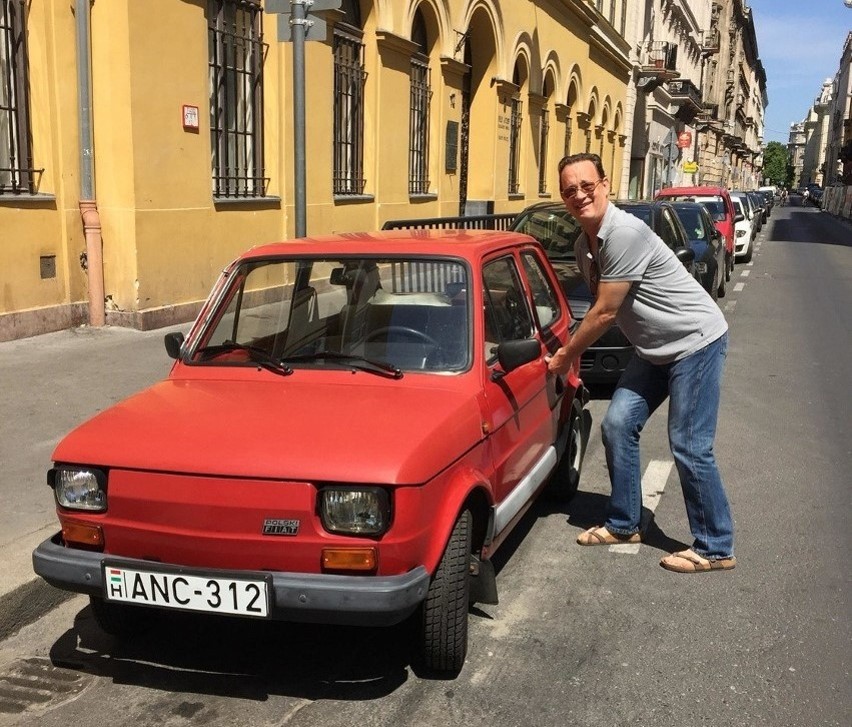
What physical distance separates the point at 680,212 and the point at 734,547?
10790 mm

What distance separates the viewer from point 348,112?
1449cm

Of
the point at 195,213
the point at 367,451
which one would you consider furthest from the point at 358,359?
the point at 195,213

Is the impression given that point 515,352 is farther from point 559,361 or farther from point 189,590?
point 189,590

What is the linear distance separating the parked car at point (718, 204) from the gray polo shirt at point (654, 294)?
14.5 meters

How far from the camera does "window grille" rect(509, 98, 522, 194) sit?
23.0m

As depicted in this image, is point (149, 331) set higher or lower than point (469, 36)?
lower

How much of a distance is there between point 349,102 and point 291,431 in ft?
39.3

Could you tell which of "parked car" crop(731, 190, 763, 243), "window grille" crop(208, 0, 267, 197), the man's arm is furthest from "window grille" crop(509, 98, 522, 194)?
the man's arm

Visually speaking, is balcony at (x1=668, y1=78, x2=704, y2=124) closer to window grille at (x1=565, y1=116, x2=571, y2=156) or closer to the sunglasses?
window grille at (x1=565, y1=116, x2=571, y2=156)

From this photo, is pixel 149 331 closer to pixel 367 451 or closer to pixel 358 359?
pixel 358 359

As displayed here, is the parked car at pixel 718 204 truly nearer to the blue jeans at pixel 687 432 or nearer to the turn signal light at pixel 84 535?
the blue jeans at pixel 687 432

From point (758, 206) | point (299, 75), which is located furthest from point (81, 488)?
point (758, 206)

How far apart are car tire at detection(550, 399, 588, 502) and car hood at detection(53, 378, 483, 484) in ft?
5.77

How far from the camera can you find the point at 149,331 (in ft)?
32.6
